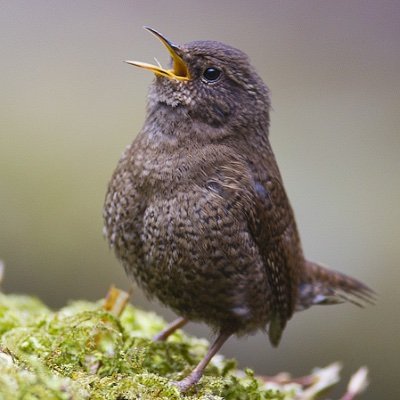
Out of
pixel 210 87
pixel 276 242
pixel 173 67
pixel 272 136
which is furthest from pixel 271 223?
pixel 272 136

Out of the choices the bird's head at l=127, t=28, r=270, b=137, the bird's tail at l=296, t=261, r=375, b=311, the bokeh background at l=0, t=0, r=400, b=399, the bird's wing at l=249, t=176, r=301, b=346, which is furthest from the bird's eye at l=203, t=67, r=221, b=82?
the bird's tail at l=296, t=261, r=375, b=311

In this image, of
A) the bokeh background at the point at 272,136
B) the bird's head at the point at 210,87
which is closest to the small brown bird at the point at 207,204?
the bird's head at the point at 210,87

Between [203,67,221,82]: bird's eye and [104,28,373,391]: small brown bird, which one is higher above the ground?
[203,67,221,82]: bird's eye

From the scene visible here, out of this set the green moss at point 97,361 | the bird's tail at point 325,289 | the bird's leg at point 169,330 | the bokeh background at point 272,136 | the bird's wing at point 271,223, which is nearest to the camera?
the green moss at point 97,361

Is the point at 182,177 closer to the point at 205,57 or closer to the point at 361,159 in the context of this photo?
the point at 205,57

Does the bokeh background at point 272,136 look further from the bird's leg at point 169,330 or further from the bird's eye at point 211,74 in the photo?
the bird's leg at point 169,330

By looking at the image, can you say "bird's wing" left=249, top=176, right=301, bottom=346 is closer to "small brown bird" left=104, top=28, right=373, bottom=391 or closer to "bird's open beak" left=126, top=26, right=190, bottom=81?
"small brown bird" left=104, top=28, right=373, bottom=391

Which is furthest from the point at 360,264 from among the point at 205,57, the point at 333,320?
the point at 205,57
